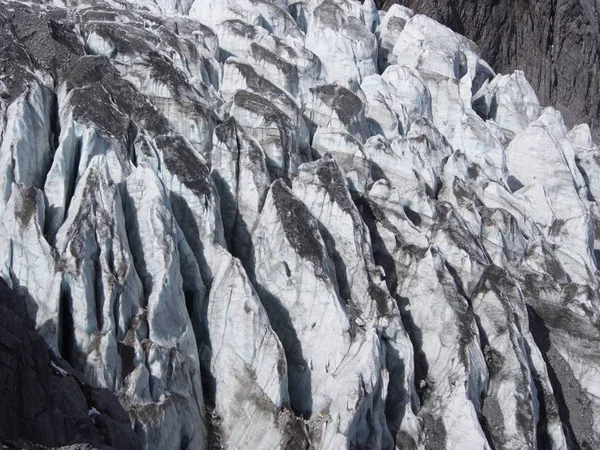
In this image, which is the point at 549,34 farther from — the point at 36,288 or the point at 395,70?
the point at 36,288

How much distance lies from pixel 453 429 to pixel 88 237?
1180 centimetres

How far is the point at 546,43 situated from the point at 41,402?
2357 inches

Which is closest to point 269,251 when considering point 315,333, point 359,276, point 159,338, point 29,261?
point 315,333

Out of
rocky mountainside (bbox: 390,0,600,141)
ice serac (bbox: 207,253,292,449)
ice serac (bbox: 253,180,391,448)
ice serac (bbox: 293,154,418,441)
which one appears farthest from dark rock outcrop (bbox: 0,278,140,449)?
rocky mountainside (bbox: 390,0,600,141)

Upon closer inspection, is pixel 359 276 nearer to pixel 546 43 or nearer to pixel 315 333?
pixel 315 333

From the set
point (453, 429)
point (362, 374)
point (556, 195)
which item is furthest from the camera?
point (556, 195)

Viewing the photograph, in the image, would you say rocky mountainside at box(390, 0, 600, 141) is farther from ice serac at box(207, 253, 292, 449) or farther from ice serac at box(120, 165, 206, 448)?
ice serac at box(207, 253, 292, 449)

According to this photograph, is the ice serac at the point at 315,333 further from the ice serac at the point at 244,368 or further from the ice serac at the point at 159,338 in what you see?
the ice serac at the point at 159,338

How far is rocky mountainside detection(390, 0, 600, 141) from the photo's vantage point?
205ft

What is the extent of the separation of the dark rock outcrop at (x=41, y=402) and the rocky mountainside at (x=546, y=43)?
52547 mm

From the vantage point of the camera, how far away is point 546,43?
6494cm

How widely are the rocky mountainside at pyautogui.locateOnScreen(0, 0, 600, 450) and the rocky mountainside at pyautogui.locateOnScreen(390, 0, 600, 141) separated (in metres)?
28.1

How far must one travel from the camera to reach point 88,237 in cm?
1911

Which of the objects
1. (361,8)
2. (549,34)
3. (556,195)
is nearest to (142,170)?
(556,195)
